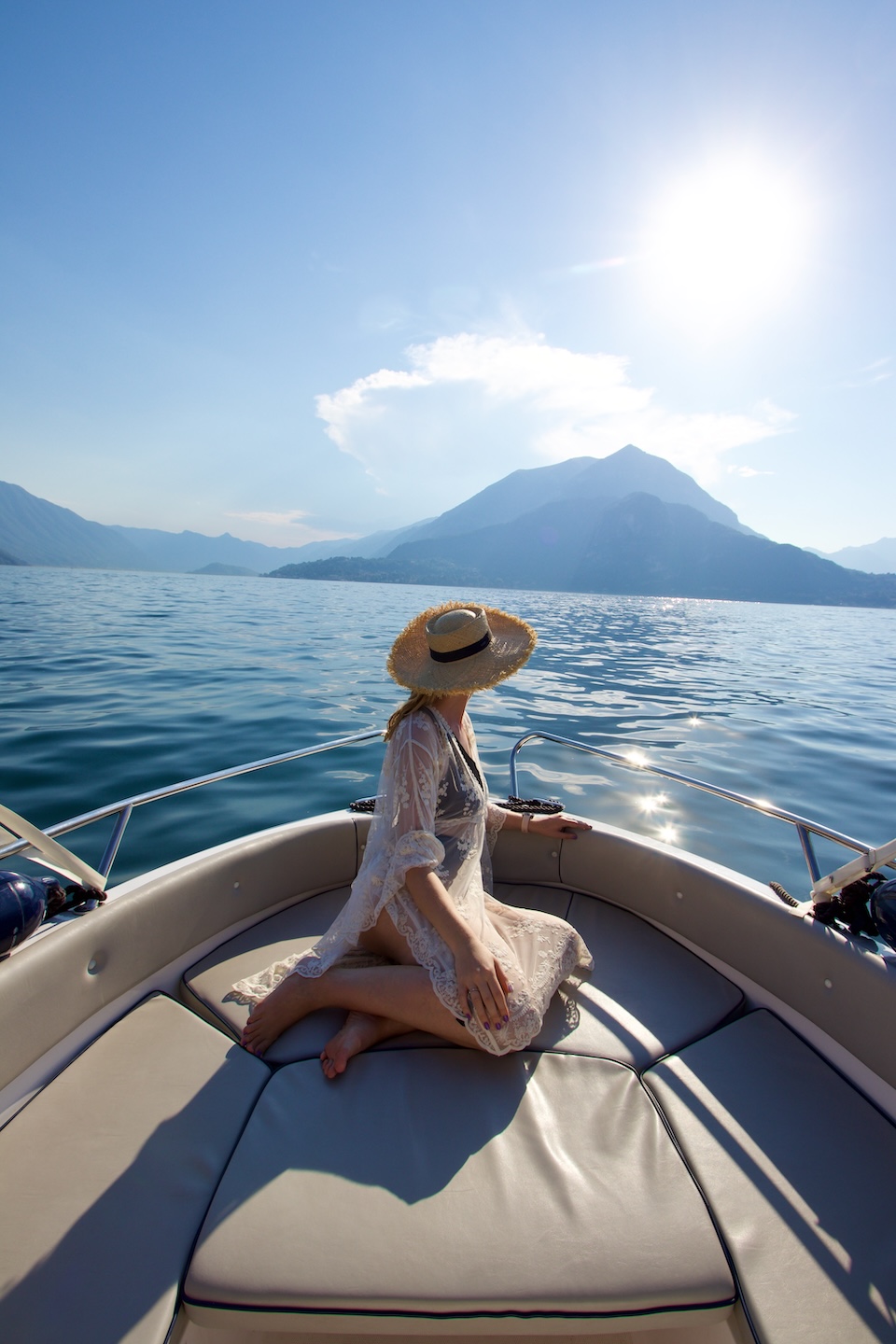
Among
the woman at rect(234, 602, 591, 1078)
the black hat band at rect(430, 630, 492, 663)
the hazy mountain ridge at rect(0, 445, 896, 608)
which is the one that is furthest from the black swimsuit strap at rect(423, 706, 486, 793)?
the hazy mountain ridge at rect(0, 445, 896, 608)

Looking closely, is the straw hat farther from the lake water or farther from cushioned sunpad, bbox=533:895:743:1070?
the lake water

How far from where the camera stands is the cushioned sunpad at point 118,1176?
0.95 meters

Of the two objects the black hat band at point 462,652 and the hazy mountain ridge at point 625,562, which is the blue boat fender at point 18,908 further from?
the hazy mountain ridge at point 625,562

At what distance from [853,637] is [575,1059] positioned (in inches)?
1042

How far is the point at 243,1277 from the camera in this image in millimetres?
984

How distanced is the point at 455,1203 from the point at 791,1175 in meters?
0.72

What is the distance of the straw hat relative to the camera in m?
1.71

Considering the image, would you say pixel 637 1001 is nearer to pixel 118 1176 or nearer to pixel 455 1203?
pixel 455 1203

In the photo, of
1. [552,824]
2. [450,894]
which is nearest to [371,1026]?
[450,894]

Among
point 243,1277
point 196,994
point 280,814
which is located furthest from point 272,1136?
point 280,814

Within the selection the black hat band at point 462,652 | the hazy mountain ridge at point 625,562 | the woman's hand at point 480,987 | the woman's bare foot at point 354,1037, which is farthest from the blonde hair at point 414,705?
the hazy mountain ridge at point 625,562

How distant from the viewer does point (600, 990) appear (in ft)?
5.98

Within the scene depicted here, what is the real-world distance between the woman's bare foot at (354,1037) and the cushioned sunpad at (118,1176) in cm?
17

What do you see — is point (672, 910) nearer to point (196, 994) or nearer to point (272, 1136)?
point (272, 1136)
